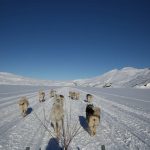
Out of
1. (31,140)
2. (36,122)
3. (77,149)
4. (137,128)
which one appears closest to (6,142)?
(31,140)

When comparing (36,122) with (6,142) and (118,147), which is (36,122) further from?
(118,147)

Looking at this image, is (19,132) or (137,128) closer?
(19,132)

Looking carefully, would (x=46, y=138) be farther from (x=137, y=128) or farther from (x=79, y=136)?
(x=137, y=128)

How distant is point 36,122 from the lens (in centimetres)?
1079

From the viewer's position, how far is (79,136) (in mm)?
8297

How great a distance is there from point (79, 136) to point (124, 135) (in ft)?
6.03

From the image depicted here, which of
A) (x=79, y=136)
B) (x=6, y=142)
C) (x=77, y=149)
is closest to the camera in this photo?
(x=77, y=149)

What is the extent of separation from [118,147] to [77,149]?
1.40m

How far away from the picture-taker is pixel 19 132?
8805 millimetres

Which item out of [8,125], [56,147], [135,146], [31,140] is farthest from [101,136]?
[8,125]

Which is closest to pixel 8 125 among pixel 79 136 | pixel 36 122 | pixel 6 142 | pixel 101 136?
pixel 36 122

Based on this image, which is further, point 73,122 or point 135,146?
point 73,122

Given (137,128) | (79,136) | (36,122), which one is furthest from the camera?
(36,122)

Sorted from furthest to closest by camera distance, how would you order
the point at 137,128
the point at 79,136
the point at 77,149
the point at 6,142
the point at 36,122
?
the point at 36,122 < the point at 137,128 < the point at 79,136 < the point at 6,142 < the point at 77,149
